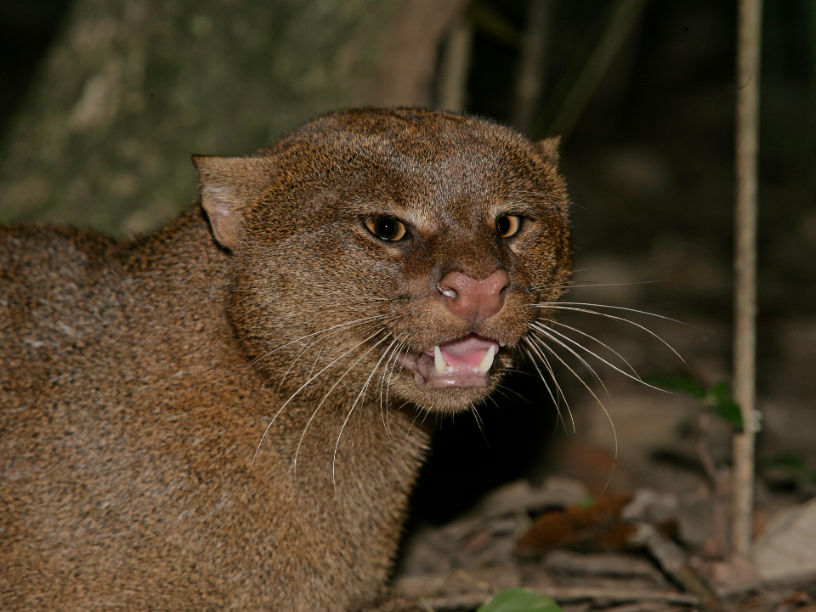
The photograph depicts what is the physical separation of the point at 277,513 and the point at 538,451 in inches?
105

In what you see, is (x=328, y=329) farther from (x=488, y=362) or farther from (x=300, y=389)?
(x=488, y=362)

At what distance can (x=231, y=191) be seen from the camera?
3.62m

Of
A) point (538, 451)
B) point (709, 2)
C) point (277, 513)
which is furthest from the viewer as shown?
point (709, 2)

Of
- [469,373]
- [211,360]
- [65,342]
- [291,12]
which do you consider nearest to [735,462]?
[469,373]

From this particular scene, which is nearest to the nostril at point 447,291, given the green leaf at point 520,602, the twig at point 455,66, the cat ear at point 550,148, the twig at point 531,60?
the cat ear at point 550,148

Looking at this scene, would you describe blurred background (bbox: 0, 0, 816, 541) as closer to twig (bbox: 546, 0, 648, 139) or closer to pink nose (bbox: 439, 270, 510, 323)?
twig (bbox: 546, 0, 648, 139)

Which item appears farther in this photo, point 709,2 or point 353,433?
point 709,2

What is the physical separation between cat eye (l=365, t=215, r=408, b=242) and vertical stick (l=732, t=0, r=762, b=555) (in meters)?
1.99

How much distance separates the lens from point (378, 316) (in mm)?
3297

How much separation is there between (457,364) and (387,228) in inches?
24.5

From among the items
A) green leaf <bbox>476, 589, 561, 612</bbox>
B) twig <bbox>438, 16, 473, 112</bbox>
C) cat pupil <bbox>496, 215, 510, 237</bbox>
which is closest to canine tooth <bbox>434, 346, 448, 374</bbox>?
cat pupil <bbox>496, 215, 510, 237</bbox>

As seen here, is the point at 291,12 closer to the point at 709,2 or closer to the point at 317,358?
the point at 317,358

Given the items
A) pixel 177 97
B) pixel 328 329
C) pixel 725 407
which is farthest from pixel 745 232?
pixel 177 97

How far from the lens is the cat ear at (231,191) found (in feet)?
11.7
